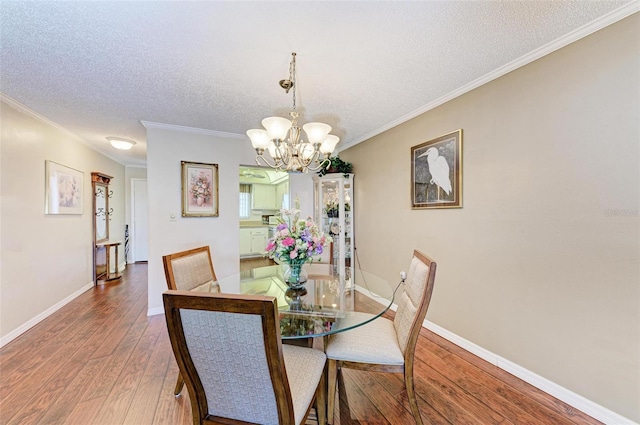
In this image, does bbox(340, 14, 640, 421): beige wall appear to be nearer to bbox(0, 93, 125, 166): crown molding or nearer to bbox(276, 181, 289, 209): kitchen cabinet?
bbox(0, 93, 125, 166): crown molding

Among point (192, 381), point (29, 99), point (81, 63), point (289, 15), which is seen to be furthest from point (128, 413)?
point (29, 99)

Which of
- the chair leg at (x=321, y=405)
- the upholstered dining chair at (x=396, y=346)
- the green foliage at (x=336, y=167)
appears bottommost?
the chair leg at (x=321, y=405)

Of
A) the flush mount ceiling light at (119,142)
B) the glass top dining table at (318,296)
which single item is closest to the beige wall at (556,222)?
the glass top dining table at (318,296)

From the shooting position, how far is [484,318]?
2.12m

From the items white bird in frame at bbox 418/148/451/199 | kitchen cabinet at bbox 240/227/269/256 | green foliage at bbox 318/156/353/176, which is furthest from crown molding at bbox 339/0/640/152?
kitchen cabinet at bbox 240/227/269/256

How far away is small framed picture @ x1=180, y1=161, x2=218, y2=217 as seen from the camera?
321 centimetres

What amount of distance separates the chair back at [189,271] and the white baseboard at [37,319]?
2070 mm

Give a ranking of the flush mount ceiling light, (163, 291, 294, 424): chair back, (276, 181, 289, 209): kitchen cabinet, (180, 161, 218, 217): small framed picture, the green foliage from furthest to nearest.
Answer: (276, 181, 289, 209): kitchen cabinet < the green foliage < the flush mount ceiling light < (180, 161, 218, 217): small framed picture < (163, 291, 294, 424): chair back

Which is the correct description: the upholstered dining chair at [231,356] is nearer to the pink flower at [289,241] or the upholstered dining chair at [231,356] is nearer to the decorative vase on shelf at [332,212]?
the pink flower at [289,241]

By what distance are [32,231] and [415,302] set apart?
3.94m

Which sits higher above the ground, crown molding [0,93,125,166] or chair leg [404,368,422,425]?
crown molding [0,93,125,166]

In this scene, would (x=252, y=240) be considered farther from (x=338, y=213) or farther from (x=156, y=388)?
(x=156, y=388)

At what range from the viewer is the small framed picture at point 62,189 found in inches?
120

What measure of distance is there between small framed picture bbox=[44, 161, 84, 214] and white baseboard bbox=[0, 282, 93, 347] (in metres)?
1.17
